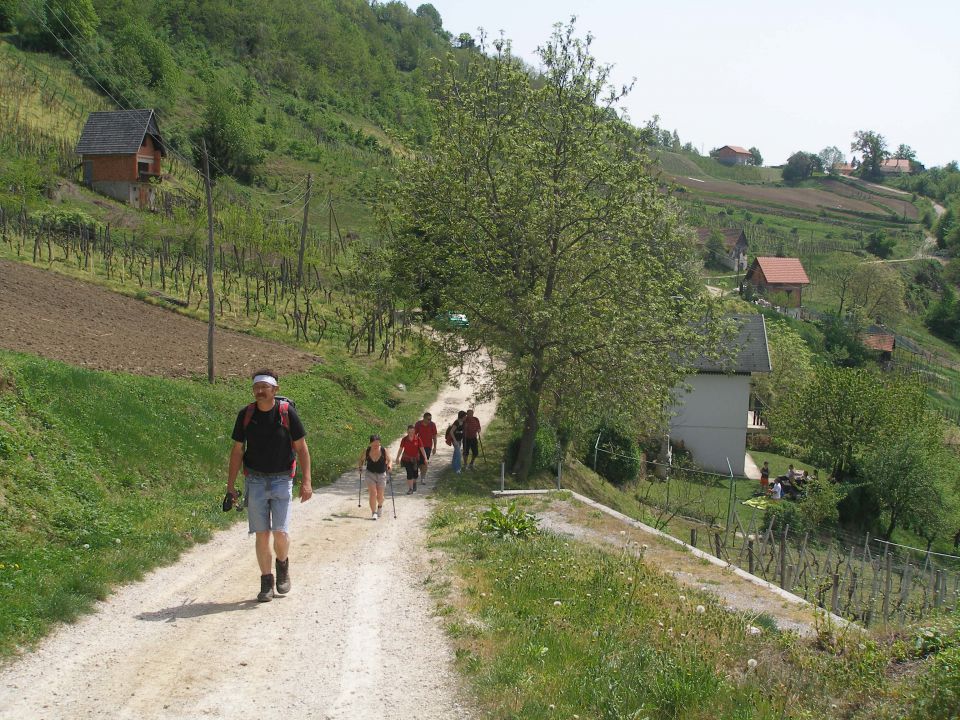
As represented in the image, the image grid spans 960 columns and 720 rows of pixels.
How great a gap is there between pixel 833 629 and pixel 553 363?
1385cm

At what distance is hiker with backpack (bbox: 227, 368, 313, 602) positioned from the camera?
8344mm

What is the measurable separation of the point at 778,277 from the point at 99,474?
278 feet

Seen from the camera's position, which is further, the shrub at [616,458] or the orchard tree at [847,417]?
the orchard tree at [847,417]

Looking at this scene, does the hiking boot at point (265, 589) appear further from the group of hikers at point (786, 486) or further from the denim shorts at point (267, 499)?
the group of hikers at point (786, 486)

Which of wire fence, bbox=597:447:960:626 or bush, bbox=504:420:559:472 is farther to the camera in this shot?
bush, bbox=504:420:559:472

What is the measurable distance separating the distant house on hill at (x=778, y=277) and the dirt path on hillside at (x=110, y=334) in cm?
6838

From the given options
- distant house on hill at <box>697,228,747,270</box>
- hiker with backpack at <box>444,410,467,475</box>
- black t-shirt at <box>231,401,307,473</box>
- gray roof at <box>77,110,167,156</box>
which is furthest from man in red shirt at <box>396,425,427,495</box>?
distant house on hill at <box>697,228,747,270</box>

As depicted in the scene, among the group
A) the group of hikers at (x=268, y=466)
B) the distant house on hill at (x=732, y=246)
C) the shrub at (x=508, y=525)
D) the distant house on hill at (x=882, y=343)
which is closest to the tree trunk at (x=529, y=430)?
the shrub at (x=508, y=525)

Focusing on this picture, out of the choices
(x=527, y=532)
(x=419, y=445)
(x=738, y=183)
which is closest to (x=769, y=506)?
(x=419, y=445)

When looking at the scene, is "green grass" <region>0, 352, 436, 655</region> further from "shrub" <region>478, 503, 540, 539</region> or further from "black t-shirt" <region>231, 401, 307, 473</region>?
"shrub" <region>478, 503, 540, 539</region>

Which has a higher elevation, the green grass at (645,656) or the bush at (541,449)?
the green grass at (645,656)

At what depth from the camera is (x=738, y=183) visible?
521ft

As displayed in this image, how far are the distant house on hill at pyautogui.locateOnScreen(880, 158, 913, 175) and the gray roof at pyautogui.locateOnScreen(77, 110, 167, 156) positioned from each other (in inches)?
6570

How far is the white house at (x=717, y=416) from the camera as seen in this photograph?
125ft
